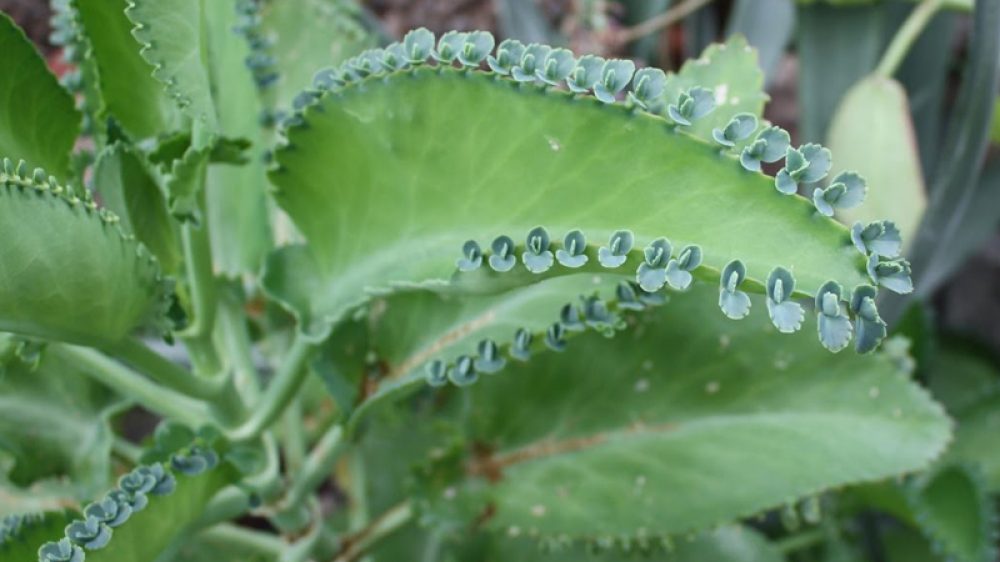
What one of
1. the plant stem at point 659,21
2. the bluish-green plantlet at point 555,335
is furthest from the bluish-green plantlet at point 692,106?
the plant stem at point 659,21

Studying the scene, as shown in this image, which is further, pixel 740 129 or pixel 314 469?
pixel 314 469

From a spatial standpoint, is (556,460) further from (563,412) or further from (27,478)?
(27,478)

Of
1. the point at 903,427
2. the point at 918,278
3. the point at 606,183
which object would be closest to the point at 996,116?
the point at 918,278

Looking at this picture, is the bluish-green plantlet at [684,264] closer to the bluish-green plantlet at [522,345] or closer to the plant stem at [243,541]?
the bluish-green plantlet at [522,345]


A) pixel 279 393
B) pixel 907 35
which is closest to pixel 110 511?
pixel 279 393

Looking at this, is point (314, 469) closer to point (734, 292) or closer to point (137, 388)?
point (137, 388)
